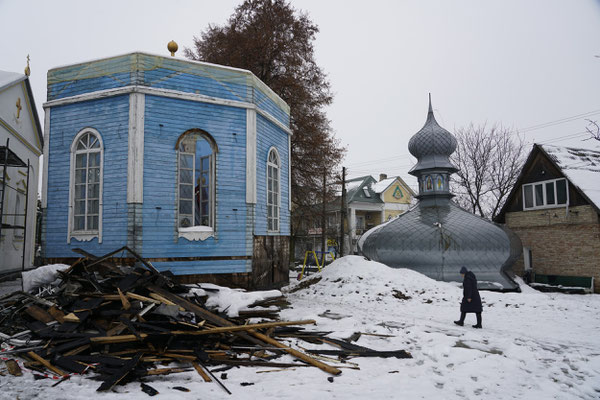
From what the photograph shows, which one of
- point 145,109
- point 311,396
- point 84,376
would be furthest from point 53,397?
point 145,109

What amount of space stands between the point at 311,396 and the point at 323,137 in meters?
15.5

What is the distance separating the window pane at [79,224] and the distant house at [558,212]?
60.6 feet

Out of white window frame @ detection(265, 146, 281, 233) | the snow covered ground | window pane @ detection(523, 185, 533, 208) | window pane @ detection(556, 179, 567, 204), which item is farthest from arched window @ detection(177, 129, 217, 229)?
window pane @ detection(523, 185, 533, 208)

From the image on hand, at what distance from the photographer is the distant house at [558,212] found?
16.8 metres

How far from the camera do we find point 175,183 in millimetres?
9492

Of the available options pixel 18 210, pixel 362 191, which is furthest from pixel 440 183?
pixel 18 210

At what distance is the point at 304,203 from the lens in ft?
64.6

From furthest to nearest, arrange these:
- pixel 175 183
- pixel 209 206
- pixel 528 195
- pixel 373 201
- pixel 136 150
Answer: pixel 373 201 < pixel 528 195 < pixel 209 206 < pixel 175 183 < pixel 136 150

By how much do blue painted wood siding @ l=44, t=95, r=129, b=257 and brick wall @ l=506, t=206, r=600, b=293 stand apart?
17.8m

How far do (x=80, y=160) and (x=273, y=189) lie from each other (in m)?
5.06

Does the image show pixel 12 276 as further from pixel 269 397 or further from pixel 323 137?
pixel 269 397

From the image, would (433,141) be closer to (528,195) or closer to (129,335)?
(528,195)

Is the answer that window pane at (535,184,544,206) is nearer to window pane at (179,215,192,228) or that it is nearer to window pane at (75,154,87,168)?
window pane at (179,215,192,228)

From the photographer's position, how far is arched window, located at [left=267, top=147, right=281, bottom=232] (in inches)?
452
